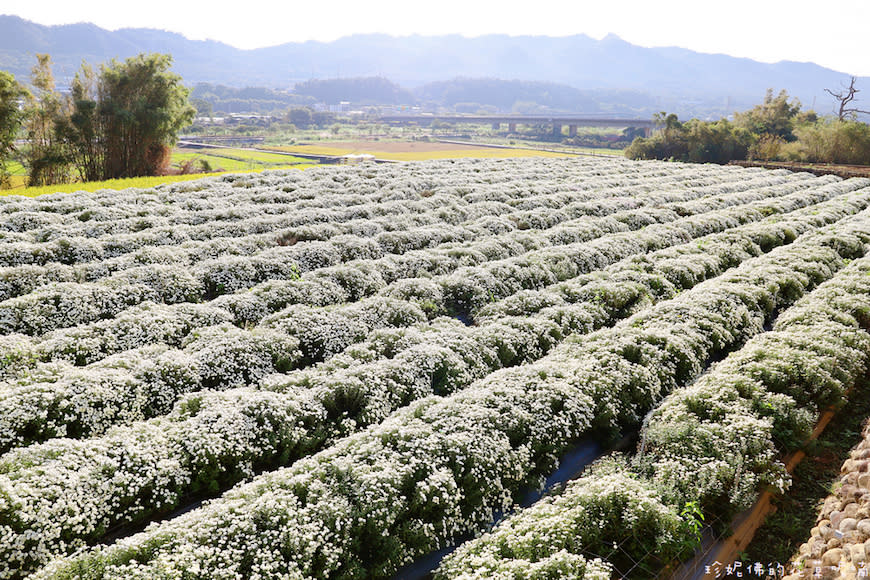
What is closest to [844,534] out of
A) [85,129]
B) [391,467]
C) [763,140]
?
[391,467]

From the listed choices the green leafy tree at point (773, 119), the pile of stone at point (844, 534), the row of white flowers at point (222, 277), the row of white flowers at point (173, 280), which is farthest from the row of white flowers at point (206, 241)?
the green leafy tree at point (773, 119)

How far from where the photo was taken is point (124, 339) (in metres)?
11.6

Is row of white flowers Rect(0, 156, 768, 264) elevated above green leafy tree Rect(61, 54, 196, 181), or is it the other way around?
green leafy tree Rect(61, 54, 196, 181)

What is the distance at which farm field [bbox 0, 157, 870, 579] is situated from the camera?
6.62 metres

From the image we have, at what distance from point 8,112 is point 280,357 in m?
31.8

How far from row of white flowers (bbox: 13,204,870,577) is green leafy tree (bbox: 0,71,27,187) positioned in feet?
107

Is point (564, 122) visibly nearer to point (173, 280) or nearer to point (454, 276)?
point (454, 276)

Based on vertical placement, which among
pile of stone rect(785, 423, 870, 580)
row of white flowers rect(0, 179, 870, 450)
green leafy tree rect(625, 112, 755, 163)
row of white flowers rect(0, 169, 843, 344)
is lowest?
pile of stone rect(785, 423, 870, 580)

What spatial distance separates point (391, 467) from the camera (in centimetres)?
742

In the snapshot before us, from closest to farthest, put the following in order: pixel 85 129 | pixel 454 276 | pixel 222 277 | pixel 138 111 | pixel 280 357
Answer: pixel 280 357
pixel 222 277
pixel 454 276
pixel 85 129
pixel 138 111

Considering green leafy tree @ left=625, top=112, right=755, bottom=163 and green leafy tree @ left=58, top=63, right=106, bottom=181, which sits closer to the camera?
green leafy tree @ left=58, top=63, right=106, bottom=181

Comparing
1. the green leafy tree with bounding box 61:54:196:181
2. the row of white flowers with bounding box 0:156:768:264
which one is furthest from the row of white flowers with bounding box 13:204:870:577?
the green leafy tree with bounding box 61:54:196:181

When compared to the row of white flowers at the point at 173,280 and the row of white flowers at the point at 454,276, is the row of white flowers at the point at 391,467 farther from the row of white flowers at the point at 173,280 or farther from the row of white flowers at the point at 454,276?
the row of white flowers at the point at 173,280

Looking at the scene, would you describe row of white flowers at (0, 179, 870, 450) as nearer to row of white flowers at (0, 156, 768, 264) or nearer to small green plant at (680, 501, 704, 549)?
small green plant at (680, 501, 704, 549)
